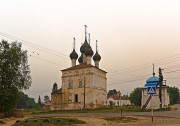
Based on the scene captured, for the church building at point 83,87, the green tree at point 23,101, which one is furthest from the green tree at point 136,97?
the green tree at point 23,101

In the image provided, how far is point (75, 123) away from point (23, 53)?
25168mm

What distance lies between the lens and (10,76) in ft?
149

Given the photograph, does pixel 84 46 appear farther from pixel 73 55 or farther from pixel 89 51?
pixel 73 55

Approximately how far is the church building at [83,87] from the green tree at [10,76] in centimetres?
2232

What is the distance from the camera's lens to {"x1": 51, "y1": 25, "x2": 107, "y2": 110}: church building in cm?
6800

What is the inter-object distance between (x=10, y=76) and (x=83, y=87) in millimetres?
25941

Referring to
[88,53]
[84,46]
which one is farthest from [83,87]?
[84,46]

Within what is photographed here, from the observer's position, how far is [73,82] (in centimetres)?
7062

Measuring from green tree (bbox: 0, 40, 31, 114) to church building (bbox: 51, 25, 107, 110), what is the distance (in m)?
22.3

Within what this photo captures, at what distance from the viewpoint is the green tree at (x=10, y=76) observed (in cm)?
4409

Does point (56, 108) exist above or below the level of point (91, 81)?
below

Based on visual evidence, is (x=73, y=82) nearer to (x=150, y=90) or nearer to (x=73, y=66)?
(x=73, y=66)

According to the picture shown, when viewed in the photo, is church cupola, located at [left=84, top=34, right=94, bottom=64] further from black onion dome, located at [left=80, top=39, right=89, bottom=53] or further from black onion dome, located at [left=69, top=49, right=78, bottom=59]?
black onion dome, located at [left=69, top=49, right=78, bottom=59]

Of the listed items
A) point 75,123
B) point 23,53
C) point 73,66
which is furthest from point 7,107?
point 73,66
